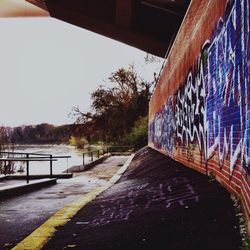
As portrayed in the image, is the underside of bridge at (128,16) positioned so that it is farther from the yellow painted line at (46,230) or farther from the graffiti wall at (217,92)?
the yellow painted line at (46,230)

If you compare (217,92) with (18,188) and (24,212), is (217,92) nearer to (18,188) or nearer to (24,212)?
(24,212)

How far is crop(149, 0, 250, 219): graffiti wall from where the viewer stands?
4453 mm

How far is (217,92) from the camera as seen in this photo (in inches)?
246

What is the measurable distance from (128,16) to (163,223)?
Answer: 59.2 ft

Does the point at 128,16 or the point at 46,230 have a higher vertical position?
the point at 128,16

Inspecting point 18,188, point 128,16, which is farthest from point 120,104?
point 18,188

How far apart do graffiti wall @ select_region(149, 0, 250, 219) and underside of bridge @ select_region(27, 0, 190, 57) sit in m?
10.4

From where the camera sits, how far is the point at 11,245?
4.98 metres

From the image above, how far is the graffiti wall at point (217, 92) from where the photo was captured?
4.45m

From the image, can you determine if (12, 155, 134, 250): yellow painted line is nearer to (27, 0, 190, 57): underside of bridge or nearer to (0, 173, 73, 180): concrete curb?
(0, 173, 73, 180): concrete curb

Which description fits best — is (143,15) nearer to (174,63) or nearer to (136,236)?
(174,63)

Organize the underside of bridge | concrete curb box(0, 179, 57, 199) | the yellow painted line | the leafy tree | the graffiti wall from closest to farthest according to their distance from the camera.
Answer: the graffiti wall → the yellow painted line → concrete curb box(0, 179, 57, 199) → the underside of bridge → the leafy tree

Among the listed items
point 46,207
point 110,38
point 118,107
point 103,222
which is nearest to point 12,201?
point 46,207

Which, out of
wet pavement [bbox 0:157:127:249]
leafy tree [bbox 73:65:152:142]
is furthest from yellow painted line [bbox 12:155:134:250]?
leafy tree [bbox 73:65:152:142]
